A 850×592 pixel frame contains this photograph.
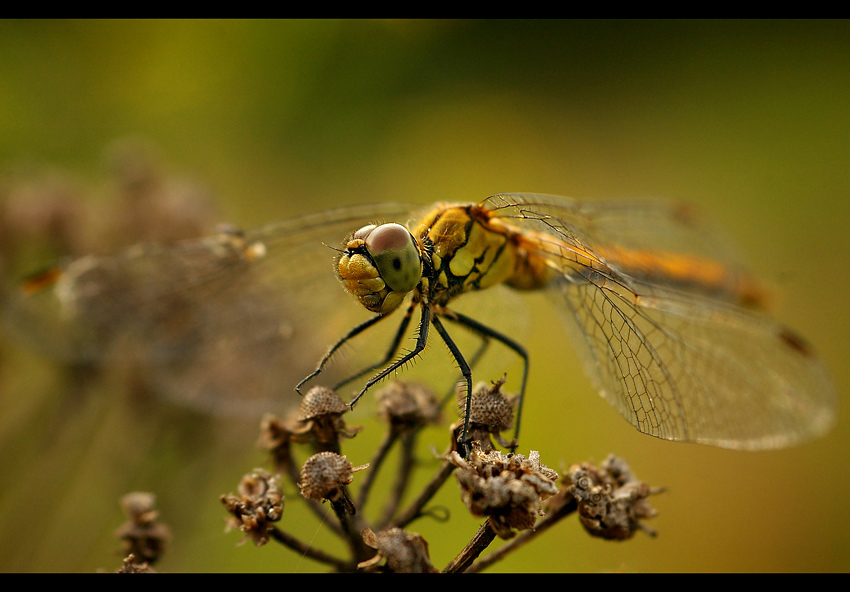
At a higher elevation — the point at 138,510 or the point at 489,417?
the point at 138,510

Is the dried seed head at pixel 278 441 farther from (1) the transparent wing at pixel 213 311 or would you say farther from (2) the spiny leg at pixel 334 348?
(1) the transparent wing at pixel 213 311

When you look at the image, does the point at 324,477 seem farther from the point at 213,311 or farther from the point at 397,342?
the point at 213,311

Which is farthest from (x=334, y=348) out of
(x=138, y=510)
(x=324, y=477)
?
(x=138, y=510)

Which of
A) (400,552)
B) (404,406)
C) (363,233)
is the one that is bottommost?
(400,552)

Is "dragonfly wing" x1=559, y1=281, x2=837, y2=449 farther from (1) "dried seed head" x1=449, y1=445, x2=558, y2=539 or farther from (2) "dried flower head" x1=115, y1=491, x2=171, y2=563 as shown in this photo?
(2) "dried flower head" x1=115, y1=491, x2=171, y2=563

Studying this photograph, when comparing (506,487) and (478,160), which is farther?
Result: (478,160)

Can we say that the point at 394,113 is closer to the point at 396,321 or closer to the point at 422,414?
the point at 396,321

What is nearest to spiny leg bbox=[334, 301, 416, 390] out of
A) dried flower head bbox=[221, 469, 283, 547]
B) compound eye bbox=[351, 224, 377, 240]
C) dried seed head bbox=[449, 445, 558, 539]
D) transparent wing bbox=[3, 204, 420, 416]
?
compound eye bbox=[351, 224, 377, 240]
